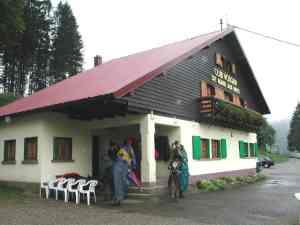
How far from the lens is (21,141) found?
1487 centimetres

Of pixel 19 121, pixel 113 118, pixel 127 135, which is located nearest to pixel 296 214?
pixel 113 118

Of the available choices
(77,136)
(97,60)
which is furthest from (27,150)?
(97,60)

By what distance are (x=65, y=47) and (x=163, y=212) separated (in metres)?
44.3

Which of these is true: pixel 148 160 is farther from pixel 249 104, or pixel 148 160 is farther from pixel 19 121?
pixel 249 104

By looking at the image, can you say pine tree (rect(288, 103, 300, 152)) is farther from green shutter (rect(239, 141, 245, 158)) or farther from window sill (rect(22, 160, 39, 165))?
window sill (rect(22, 160, 39, 165))

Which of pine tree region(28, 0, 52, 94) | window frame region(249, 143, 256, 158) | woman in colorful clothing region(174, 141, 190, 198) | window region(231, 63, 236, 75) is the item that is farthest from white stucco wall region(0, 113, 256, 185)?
pine tree region(28, 0, 52, 94)

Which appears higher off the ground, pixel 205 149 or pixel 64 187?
pixel 205 149

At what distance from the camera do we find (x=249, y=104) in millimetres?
23234

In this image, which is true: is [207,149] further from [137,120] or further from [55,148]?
[55,148]

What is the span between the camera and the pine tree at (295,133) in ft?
269

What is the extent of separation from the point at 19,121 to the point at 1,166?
2291 mm

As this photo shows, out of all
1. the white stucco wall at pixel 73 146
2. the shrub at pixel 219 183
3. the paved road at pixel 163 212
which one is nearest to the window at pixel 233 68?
the shrub at pixel 219 183

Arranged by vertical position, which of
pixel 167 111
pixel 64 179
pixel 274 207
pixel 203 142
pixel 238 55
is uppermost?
pixel 238 55

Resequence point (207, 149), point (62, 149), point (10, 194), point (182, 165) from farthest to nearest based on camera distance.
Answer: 1. point (207, 149)
2. point (62, 149)
3. point (10, 194)
4. point (182, 165)
